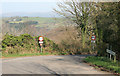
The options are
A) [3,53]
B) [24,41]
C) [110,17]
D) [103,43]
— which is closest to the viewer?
[110,17]

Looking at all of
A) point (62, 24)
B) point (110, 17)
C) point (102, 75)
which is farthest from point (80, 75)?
point (62, 24)

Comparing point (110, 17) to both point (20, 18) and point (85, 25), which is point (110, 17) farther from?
point (20, 18)

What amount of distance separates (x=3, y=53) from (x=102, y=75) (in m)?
16.9

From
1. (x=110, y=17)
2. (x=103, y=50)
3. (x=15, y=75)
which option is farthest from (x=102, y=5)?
(x=15, y=75)

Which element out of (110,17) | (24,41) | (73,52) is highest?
(110,17)

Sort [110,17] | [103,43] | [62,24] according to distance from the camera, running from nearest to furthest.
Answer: [110,17]
[103,43]
[62,24]

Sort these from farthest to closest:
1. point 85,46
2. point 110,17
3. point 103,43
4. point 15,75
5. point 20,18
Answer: point 20,18
point 85,46
point 103,43
point 110,17
point 15,75

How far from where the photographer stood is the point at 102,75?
11750 millimetres

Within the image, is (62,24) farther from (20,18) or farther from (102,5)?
(20,18)

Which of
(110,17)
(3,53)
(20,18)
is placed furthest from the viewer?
(20,18)

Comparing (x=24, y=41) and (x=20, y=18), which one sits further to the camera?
(x=20, y=18)

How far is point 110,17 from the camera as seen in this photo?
52.1ft

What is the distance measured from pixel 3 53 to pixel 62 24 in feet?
40.4

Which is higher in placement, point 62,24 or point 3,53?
point 62,24
